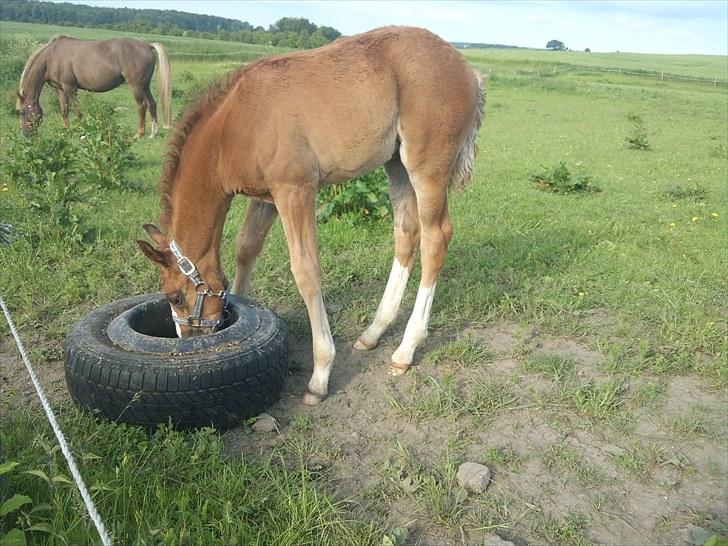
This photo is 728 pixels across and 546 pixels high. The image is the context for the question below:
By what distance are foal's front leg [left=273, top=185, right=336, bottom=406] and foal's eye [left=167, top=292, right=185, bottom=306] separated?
64 centimetres

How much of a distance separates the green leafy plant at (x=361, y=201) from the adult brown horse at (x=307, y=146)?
233cm

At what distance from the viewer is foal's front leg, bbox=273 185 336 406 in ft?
10.9

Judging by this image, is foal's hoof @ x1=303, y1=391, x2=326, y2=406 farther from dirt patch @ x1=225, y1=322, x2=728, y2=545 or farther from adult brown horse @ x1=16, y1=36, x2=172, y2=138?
adult brown horse @ x1=16, y1=36, x2=172, y2=138

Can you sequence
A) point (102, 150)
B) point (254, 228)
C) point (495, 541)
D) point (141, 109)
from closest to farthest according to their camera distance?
point (495, 541), point (254, 228), point (102, 150), point (141, 109)

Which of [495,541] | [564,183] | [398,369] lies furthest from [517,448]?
[564,183]

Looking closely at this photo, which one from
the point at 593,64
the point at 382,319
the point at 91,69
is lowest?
the point at 382,319

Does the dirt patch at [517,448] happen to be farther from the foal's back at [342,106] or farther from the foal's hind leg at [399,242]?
the foal's back at [342,106]

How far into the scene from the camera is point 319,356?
11.4ft

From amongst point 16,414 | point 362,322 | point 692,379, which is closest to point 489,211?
point 362,322

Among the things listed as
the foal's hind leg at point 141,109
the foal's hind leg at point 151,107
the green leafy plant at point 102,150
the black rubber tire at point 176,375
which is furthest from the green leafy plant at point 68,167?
the foal's hind leg at point 151,107

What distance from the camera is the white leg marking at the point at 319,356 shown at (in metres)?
3.45

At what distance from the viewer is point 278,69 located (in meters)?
3.45

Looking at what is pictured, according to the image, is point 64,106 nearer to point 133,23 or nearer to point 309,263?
point 309,263

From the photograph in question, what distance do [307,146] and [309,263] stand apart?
65cm
